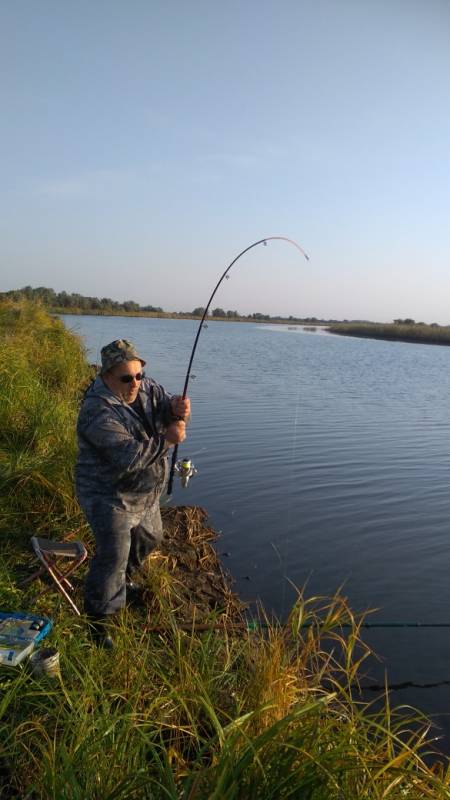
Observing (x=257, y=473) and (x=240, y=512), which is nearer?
(x=240, y=512)

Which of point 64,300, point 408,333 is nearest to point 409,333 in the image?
point 408,333

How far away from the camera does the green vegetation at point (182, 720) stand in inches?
78.8

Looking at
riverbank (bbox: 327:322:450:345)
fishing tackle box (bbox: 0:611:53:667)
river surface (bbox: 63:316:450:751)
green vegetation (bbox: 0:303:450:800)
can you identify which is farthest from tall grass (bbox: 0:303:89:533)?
riverbank (bbox: 327:322:450:345)

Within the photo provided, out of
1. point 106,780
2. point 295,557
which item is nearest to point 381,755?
point 106,780

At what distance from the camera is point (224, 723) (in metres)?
2.72

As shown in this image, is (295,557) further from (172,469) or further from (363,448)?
(363,448)

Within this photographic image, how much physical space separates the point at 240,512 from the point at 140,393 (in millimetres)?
3641

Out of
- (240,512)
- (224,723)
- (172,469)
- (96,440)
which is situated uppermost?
(96,440)

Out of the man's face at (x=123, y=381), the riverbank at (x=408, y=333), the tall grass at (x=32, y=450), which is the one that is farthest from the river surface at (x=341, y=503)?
the riverbank at (x=408, y=333)

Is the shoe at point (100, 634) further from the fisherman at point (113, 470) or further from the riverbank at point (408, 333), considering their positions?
the riverbank at point (408, 333)

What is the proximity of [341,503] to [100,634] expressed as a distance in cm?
472

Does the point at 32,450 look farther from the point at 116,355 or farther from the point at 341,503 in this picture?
the point at 341,503

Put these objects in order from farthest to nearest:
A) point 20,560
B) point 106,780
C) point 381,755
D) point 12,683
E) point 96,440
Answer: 1. point 20,560
2. point 96,440
3. point 12,683
4. point 381,755
5. point 106,780

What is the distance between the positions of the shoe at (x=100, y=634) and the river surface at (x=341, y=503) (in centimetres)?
187
